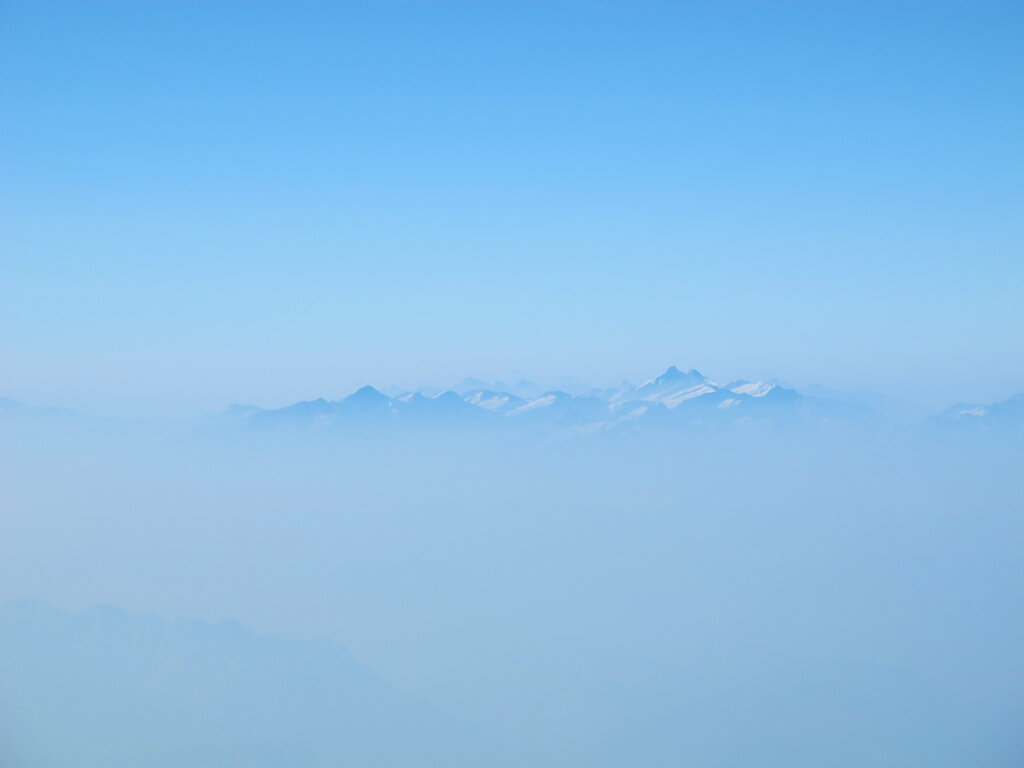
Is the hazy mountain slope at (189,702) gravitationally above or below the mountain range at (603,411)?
below

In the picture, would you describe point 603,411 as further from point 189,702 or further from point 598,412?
point 189,702

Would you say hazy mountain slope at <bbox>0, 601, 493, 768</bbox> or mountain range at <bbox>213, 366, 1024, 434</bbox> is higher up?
mountain range at <bbox>213, 366, 1024, 434</bbox>

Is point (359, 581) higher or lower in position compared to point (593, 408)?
lower

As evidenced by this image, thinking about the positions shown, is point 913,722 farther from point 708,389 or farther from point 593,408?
point 593,408

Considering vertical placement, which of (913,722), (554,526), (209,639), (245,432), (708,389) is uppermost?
(708,389)

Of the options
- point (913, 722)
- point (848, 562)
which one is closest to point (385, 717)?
point (913, 722)

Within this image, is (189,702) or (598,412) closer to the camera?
(189,702)

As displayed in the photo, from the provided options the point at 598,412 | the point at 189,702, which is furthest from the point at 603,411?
the point at 189,702

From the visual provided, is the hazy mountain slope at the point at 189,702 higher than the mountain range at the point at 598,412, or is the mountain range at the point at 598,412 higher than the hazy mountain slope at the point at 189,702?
the mountain range at the point at 598,412

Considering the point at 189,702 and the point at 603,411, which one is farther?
the point at 603,411

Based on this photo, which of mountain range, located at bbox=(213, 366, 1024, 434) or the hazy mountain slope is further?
mountain range, located at bbox=(213, 366, 1024, 434)

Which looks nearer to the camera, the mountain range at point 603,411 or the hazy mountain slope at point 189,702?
the hazy mountain slope at point 189,702
